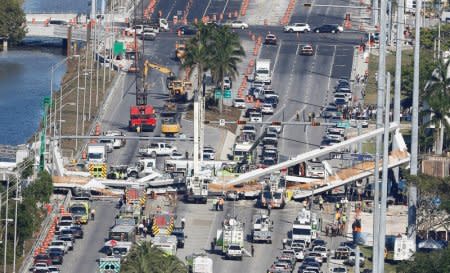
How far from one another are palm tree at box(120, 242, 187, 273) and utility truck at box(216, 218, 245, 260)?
18.8m

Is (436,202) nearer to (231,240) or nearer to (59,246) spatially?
(231,240)

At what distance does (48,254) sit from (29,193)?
14.5 metres

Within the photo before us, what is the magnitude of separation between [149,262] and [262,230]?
3054cm

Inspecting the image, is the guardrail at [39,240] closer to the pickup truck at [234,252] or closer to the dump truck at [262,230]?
the pickup truck at [234,252]

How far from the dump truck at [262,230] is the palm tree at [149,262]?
24559 millimetres

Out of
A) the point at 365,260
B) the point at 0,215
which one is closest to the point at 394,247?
the point at 365,260

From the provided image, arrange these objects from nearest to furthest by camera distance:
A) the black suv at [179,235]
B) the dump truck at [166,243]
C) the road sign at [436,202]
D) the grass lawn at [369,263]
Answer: the grass lawn at [369,263]
the dump truck at [166,243]
the black suv at [179,235]
the road sign at [436,202]

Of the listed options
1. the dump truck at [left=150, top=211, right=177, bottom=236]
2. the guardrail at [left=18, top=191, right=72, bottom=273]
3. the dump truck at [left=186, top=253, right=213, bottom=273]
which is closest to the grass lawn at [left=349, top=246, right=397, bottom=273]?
the dump truck at [left=186, top=253, right=213, bottom=273]

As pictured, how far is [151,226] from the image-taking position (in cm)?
19438

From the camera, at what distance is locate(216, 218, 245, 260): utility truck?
18675cm

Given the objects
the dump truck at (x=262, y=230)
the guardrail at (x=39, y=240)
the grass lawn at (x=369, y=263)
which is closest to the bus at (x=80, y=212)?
the guardrail at (x=39, y=240)

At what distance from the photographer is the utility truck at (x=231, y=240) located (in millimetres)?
186750

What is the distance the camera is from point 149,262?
163500mm

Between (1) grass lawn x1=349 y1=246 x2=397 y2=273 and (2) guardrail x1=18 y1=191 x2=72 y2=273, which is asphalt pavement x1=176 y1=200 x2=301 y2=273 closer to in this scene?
(1) grass lawn x1=349 y1=246 x2=397 y2=273
